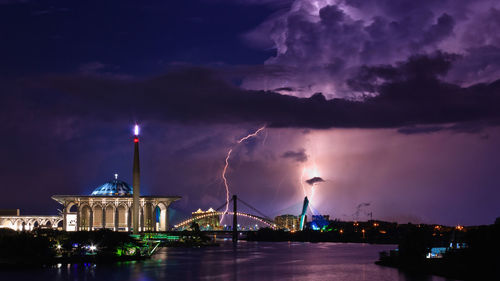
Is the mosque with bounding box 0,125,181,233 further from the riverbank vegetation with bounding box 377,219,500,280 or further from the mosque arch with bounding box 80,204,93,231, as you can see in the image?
the riverbank vegetation with bounding box 377,219,500,280

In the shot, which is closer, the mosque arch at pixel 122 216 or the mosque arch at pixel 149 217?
the mosque arch at pixel 149 217

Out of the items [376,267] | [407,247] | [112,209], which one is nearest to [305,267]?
[376,267]

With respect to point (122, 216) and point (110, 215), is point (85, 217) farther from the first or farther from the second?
point (122, 216)

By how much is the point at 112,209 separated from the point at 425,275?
437ft

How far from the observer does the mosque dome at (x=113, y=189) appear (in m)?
194

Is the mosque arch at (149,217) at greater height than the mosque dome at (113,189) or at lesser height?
lesser

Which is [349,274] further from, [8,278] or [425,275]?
[8,278]

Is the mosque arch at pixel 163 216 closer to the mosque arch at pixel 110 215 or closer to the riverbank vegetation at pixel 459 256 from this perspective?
the mosque arch at pixel 110 215

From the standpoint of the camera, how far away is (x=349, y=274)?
78.8 meters

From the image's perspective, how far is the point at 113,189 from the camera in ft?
641

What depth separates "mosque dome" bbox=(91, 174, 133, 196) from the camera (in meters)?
194

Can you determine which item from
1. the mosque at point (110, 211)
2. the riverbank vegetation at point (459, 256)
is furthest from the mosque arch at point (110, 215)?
the riverbank vegetation at point (459, 256)

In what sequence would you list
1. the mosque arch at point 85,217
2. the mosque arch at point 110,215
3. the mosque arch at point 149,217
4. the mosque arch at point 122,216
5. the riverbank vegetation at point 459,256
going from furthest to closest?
1. the mosque arch at point 110,215
2. the mosque arch at point 122,216
3. the mosque arch at point 149,217
4. the mosque arch at point 85,217
5. the riverbank vegetation at point 459,256

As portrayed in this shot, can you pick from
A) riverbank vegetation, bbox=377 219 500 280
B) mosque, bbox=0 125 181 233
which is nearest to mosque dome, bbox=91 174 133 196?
mosque, bbox=0 125 181 233
